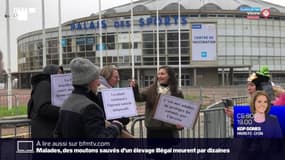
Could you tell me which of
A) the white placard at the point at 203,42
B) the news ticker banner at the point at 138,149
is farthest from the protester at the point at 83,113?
the white placard at the point at 203,42

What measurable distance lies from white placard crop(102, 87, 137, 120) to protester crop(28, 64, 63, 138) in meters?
0.58

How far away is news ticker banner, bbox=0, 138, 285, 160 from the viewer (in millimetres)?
4230

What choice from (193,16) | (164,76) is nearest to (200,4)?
(193,16)

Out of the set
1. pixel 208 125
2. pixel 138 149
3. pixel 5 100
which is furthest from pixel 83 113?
pixel 5 100

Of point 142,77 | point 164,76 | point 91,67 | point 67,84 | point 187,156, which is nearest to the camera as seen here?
point 91,67

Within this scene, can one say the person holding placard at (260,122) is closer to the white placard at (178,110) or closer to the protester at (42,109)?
the white placard at (178,110)

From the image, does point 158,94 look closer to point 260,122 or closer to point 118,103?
point 118,103

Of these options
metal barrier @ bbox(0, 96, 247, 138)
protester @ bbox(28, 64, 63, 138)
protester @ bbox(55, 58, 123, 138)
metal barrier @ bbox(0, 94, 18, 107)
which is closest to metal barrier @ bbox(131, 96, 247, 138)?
metal barrier @ bbox(0, 96, 247, 138)

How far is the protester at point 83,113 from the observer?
3.69 m

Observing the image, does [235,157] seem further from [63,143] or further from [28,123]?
[28,123]

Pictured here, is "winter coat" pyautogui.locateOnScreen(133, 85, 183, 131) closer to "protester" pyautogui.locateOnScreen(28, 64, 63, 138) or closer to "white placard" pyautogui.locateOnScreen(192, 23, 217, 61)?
"protester" pyautogui.locateOnScreen(28, 64, 63, 138)

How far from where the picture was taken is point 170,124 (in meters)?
5.90

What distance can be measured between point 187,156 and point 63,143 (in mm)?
1386

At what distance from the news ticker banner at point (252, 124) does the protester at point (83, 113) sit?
1562mm
